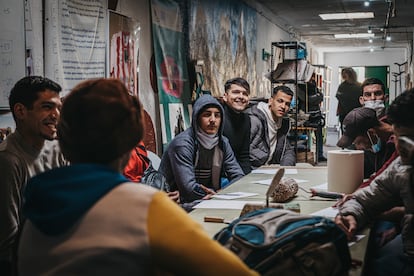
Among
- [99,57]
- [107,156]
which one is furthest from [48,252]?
[99,57]

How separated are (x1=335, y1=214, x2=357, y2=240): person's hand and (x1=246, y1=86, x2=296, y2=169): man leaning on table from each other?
2.74 m

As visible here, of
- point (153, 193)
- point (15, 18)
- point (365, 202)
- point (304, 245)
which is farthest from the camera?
point (15, 18)

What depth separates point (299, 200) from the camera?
3018 mm

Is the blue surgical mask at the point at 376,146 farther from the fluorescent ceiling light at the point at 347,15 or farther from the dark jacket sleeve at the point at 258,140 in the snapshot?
the fluorescent ceiling light at the point at 347,15

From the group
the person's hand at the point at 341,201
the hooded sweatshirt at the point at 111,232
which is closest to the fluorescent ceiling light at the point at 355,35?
the person's hand at the point at 341,201

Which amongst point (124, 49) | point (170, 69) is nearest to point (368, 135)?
point (124, 49)

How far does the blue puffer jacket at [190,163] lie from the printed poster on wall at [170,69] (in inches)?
66.7

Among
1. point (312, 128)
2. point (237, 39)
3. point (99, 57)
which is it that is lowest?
point (312, 128)

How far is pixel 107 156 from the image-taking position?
1.31 meters

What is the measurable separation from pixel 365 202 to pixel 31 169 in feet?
5.14

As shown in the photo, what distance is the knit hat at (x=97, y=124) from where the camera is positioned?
129 centimetres

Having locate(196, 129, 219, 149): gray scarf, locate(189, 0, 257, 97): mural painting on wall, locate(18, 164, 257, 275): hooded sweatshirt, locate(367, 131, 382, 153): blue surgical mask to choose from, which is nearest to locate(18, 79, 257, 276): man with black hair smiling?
locate(18, 164, 257, 275): hooded sweatshirt

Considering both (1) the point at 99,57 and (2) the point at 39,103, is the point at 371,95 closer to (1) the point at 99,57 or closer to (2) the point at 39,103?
(1) the point at 99,57

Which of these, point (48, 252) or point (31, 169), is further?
point (31, 169)
